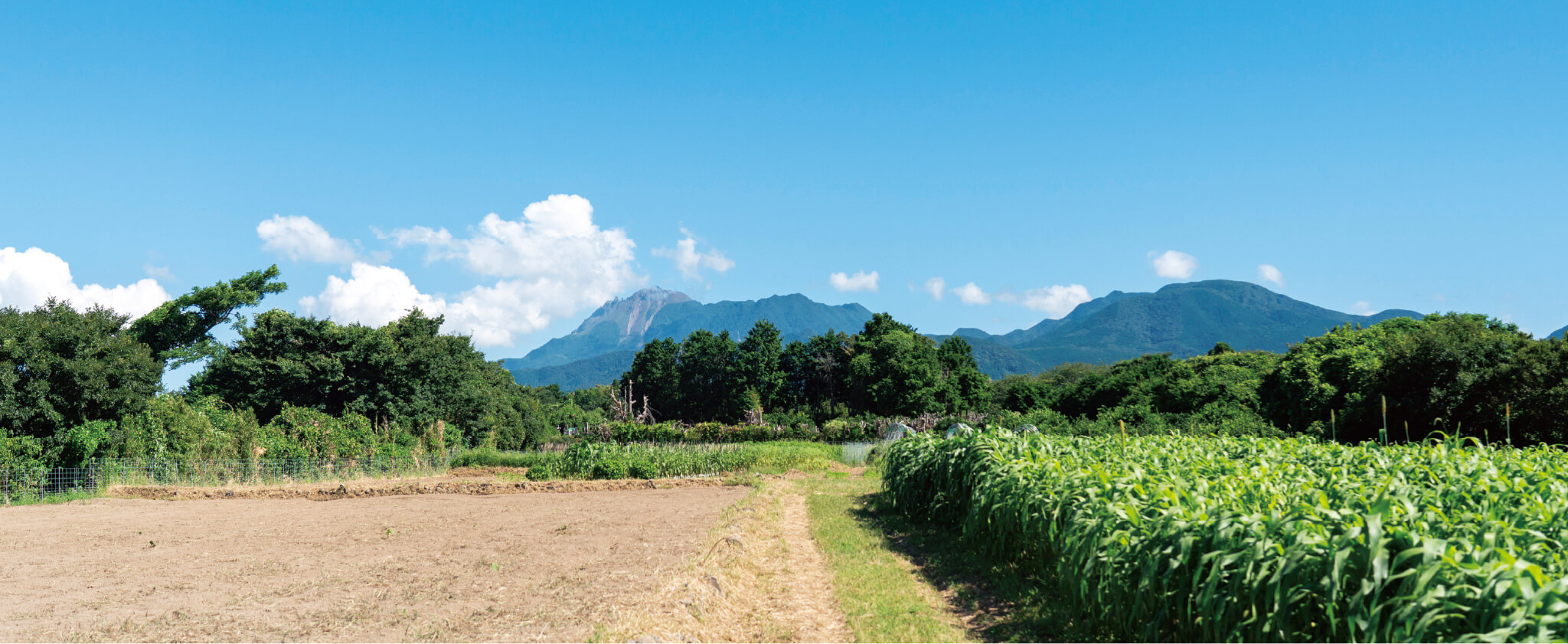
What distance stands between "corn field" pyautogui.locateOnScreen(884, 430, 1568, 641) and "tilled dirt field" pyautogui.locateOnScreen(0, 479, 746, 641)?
3.72 metres

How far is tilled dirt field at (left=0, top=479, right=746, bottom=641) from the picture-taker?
248 inches

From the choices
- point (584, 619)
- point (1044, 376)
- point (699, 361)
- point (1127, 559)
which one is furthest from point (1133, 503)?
point (1044, 376)

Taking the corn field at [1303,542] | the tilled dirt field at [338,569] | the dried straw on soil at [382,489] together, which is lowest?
the dried straw on soil at [382,489]

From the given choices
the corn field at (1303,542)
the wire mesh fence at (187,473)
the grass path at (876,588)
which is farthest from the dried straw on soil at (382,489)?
the corn field at (1303,542)

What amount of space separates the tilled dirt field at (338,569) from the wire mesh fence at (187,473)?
10.7ft

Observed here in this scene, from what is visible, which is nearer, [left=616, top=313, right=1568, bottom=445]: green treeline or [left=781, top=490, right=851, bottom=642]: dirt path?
[left=781, top=490, right=851, bottom=642]: dirt path

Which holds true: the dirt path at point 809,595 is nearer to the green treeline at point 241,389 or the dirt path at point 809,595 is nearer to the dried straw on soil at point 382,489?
the dried straw on soil at point 382,489

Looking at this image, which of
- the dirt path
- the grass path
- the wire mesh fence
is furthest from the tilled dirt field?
the wire mesh fence

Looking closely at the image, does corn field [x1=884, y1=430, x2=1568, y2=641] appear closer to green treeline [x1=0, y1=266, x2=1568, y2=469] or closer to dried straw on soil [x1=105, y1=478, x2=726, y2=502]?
green treeline [x1=0, y1=266, x2=1568, y2=469]

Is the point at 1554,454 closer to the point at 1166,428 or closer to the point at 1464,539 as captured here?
the point at 1464,539

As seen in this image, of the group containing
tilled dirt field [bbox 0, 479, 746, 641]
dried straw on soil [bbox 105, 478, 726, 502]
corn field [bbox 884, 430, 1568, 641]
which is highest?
corn field [bbox 884, 430, 1568, 641]

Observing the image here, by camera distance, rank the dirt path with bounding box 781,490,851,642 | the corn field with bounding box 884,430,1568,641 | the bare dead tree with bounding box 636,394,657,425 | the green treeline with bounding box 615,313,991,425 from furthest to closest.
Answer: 1. the bare dead tree with bounding box 636,394,657,425
2. the green treeline with bounding box 615,313,991,425
3. the dirt path with bounding box 781,490,851,642
4. the corn field with bounding box 884,430,1568,641

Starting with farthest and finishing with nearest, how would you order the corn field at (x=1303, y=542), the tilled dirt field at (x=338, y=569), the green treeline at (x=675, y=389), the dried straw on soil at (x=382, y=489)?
the green treeline at (x=675, y=389), the dried straw on soil at (x=382, y=489), the tilled dirt field at (x=338, y=569), the corn field at (x=1303, y=542)

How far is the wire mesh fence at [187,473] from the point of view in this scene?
19.0 m
